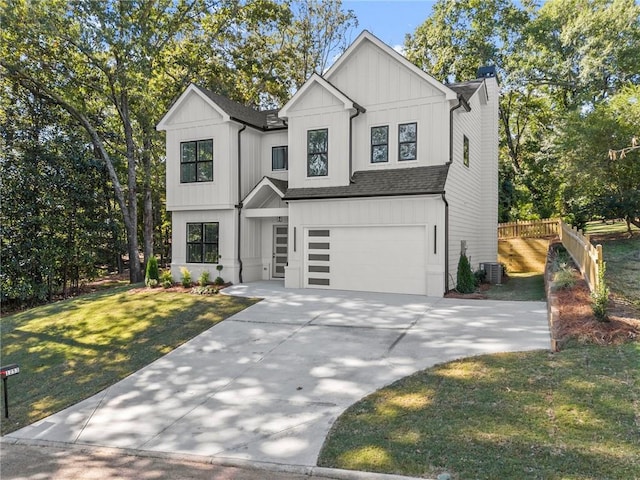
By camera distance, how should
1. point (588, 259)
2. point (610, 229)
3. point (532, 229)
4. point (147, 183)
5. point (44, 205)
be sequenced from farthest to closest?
point (610, 229) < point (147, 183) < point (532, 229) < point (44, 205) < point (588, 259)

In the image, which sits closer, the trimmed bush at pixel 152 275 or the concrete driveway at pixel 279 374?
the concrete driveway at pixel 279 374

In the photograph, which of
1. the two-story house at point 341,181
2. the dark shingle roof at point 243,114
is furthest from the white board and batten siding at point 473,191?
the dark shingle roof at point 243,114

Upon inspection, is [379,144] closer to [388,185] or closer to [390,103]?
[390,103]

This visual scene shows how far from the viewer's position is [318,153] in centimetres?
1562

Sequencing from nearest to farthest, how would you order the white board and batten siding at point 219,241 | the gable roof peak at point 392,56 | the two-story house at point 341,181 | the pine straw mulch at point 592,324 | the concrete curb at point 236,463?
the concrete curb at point 236,463, the pine straw mulch at point 592,324, the gable roof peak at point 392,56, the two-story house at point 341,181, the white board and batten siding at point 219,241

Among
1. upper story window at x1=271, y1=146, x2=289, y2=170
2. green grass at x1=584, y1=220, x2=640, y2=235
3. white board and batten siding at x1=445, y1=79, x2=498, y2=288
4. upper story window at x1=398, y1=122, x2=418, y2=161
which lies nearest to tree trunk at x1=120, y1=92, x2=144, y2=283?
upper story window at x1=271, y1=146, x2=289, y2=170

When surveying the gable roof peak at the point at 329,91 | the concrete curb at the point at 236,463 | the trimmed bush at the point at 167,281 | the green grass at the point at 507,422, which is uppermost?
the gable roof peak at the point at 329,91

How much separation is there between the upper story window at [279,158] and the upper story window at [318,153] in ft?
7.60

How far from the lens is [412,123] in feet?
48.0

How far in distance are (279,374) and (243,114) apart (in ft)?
41.0

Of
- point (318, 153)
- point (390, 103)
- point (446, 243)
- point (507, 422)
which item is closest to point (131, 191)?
point (318, 153)

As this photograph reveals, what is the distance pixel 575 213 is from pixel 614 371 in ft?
54.2

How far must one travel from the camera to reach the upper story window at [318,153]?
15.5 m

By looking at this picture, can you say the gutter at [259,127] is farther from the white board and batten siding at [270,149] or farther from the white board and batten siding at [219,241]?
the white board and batten siding at [219,241]
